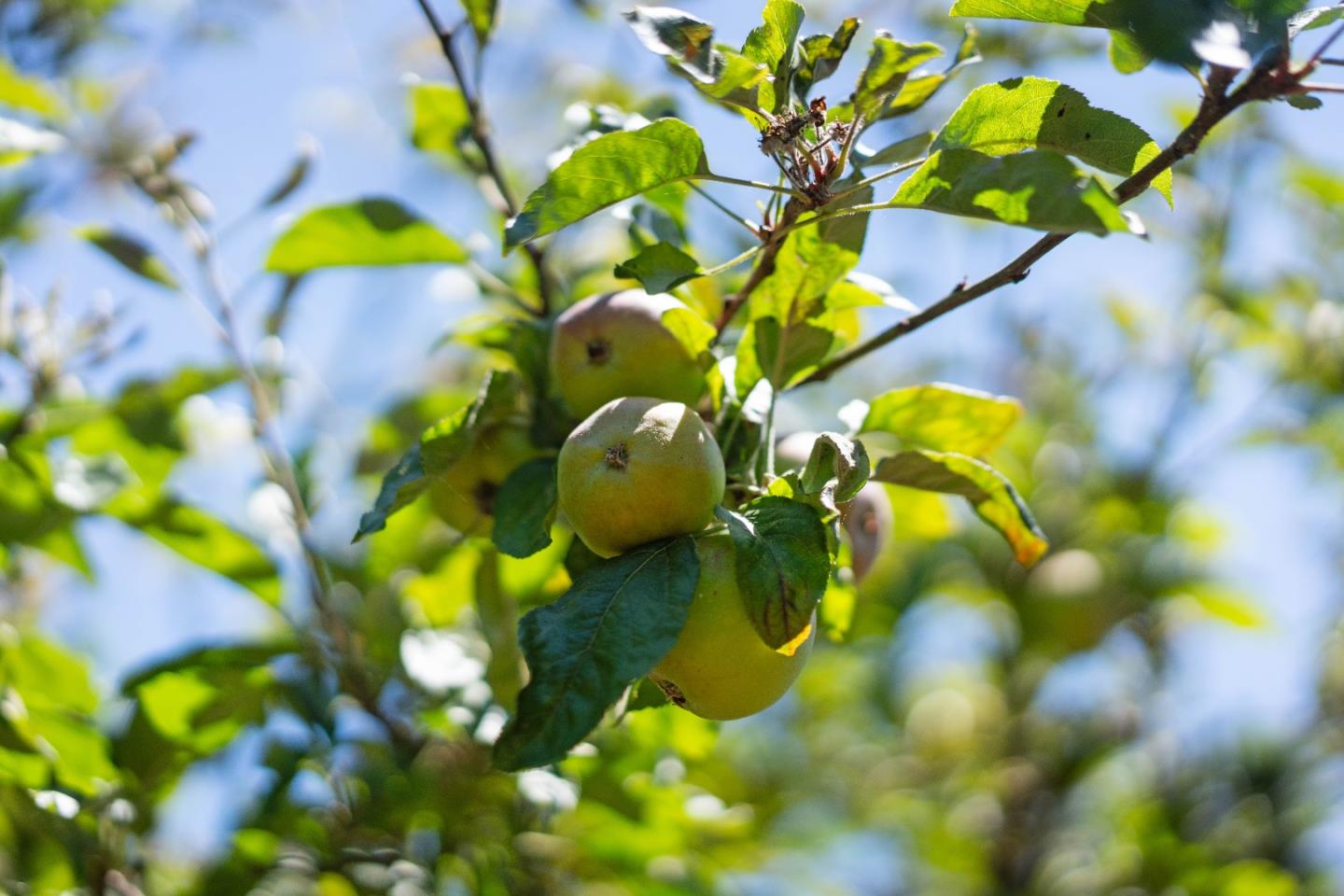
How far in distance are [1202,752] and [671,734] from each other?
2127mm

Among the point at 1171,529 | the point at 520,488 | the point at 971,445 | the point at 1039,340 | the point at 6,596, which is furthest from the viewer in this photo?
the point at 1039,340

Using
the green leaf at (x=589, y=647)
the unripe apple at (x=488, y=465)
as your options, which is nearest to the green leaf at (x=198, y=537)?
the unripe apple at (x=488, y=465)

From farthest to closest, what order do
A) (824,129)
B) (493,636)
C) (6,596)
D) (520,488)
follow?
→ 1. (6,596)
2. (493,636)
3. (520,488)
4. (824,129)

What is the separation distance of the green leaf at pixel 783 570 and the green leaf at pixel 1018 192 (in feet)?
1.04

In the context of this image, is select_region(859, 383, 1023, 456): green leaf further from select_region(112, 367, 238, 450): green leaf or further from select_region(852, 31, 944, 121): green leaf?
select_region(112, 367, 238, 450): green leaf

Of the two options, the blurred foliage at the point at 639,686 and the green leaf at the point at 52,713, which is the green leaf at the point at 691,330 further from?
the green leaf at the point at 52,713

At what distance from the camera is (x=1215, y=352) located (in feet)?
11.1

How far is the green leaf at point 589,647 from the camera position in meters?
1.04

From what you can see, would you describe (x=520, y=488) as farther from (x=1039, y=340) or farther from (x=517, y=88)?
(x=517, y=88)

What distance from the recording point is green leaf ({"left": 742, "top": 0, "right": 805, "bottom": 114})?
1.17m

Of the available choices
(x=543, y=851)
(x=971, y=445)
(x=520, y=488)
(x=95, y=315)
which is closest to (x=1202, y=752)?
(x=543, y=851)

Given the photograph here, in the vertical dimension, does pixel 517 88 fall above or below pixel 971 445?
above

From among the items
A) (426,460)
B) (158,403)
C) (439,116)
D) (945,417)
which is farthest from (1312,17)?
(158,403)

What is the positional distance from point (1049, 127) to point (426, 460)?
0.74 meters
